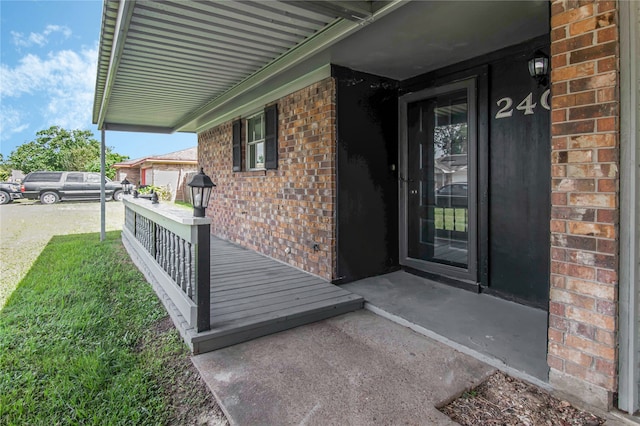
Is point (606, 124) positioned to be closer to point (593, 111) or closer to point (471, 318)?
point (593, 111)

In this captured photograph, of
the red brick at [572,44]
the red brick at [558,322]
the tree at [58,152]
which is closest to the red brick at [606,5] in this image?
the red brick at [572,44]

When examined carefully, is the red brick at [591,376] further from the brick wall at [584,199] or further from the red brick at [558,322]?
the red brick at [558,322]

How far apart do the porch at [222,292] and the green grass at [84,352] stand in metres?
0.24

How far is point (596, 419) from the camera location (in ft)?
6.10

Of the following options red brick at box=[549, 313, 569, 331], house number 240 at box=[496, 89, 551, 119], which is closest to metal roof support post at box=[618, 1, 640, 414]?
red brick at box=[549, 313, 569, 331]

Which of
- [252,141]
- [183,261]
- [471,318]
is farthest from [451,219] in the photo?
[252,141]

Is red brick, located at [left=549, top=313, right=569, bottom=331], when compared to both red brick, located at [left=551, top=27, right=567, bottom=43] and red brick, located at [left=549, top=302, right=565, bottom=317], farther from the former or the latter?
red brick, located at [left=551, top=27, right=567, bottom=43]

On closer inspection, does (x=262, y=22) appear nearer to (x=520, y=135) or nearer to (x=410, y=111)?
(x=410, y=111)

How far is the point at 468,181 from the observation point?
3795 mm

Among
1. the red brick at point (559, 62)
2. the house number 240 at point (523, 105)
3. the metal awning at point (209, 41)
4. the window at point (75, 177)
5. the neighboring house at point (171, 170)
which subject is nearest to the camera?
the red brick at point (559, 62)

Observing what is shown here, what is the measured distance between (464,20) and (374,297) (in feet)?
8.69

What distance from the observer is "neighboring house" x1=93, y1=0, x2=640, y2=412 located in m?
1.86

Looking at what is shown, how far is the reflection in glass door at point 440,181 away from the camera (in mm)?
3854

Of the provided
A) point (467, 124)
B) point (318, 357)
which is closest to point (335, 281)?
point (318, 357)
